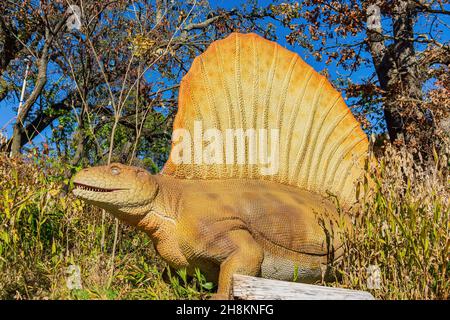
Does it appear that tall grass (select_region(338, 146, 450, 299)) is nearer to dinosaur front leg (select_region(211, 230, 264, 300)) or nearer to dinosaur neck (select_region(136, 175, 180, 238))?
dinosaur front leg (select_region(211, 230, 264, 300))

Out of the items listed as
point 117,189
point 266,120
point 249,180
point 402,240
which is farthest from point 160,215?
point 402,240

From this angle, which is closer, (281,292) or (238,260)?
(281,292)

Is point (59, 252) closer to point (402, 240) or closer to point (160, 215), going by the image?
point (160, 215)

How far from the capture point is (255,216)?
3.06m

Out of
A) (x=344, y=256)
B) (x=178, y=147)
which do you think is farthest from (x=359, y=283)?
(x=178, y=147)

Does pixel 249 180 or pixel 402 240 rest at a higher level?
pixel 249 180

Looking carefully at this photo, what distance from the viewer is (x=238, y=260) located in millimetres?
2820

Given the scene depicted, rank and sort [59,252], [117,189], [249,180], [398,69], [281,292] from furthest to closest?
[398,69] → [59,252] → [249,180] → [117,189] → [281,292]

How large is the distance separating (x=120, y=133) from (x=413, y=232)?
→ 9.12 m

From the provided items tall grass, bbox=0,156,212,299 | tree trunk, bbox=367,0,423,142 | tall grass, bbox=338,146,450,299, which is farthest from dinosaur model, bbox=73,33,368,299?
tree trunk, bbox=367,0,423,142

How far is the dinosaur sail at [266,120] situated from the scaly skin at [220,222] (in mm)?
171

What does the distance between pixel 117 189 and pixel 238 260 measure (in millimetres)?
791

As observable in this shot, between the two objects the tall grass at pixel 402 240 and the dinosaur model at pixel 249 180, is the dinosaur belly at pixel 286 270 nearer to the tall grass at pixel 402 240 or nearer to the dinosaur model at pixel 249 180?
the dinosaur model at pixel 249 180

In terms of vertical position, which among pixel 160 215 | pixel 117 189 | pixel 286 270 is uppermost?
Result: pixel 117 189
